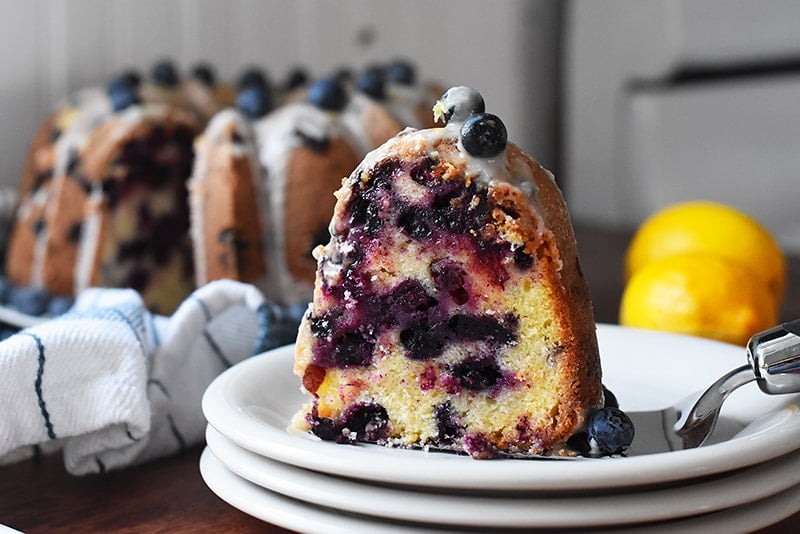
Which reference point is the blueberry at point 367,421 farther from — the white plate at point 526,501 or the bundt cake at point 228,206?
the bundt cake at point 228,206

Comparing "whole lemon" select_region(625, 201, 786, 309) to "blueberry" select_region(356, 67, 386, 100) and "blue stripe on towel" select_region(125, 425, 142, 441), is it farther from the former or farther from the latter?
"blue stripe on towel" select_region(125, 425, 142, 441)

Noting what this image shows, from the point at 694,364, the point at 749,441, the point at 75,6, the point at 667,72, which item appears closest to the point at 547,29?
the point at 667,72

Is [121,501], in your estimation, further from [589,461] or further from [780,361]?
[780,361]

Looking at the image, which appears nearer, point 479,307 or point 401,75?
point 479,307

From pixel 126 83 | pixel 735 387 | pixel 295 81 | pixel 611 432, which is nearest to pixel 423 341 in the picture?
pixel 611 432

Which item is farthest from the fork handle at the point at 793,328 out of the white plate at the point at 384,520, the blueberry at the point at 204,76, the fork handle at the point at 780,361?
the blueberry at the point at 204,76

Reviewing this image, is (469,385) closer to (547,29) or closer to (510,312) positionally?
(510,312)
